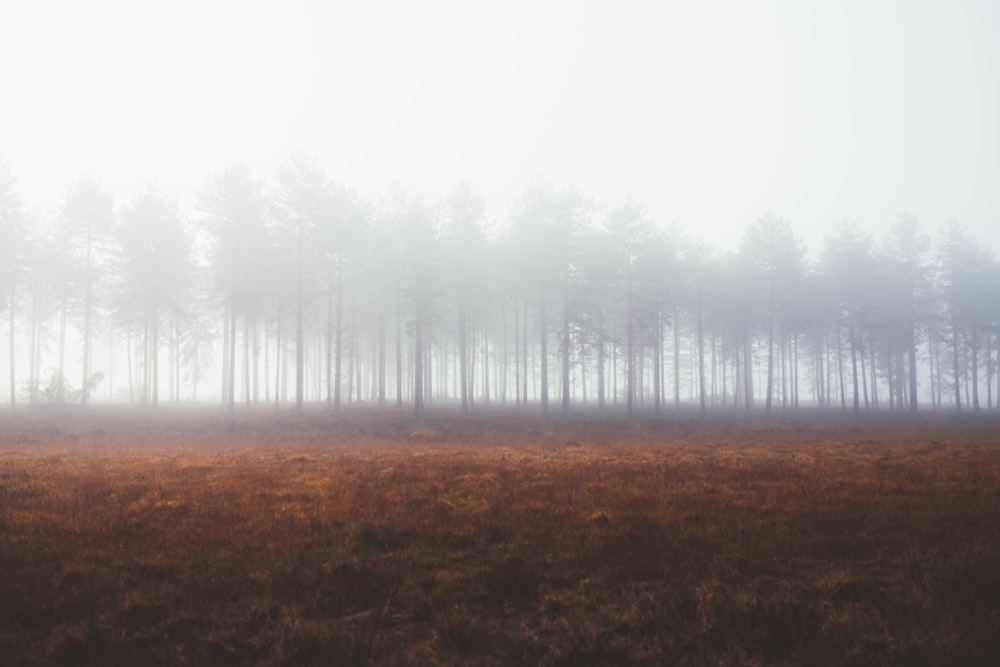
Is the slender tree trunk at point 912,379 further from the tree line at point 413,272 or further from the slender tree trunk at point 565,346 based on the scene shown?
the slender tree trunk at point 565,346

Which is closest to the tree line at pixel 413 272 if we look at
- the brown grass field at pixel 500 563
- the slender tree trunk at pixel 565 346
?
the slender tree trunk at pixel 565 346

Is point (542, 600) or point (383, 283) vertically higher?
point (383, 283)

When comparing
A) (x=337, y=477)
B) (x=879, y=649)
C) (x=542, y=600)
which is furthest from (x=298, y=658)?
(x=337, y=477)

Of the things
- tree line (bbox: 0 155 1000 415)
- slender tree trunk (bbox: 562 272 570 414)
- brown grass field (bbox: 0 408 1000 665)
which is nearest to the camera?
brown grass field (bbox: 0 408 1000 665)

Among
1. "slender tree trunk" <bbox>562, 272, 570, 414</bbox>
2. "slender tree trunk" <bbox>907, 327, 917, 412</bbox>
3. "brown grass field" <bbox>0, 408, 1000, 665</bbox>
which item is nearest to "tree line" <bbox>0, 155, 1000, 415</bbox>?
"slender tree trunk" <bbox>562, 272, 570, 414</bbox>

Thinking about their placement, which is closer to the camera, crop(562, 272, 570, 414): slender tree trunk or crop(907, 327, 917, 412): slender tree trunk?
crop(562, 272, 570, 414): slender tree trunk

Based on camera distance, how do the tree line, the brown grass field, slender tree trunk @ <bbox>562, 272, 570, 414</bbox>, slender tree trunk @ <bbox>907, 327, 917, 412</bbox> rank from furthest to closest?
slender tree trunk @ <bbox>907, 327, 917, 412</bbox>
the tree line
slender tree trunk @ <bbox>562, 272, 570, 414</bbox>
the brown grass field

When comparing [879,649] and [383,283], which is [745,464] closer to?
[879,649]

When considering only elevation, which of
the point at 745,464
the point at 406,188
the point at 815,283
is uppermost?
the point at 406,188

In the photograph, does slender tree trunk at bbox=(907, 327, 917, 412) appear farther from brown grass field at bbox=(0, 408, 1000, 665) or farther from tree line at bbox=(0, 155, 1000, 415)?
brown grass field at bbox=(0, 408, 1000, 665)

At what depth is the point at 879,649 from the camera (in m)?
4.08

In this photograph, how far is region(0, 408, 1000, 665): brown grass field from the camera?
427 cm

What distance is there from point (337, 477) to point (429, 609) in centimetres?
756

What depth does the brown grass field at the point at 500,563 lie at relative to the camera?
4.27m
